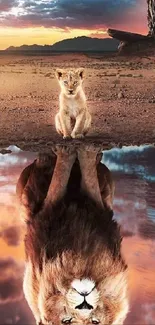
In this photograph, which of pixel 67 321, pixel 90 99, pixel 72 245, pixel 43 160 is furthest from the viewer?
pixel 90 99

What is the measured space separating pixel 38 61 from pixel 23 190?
577cm

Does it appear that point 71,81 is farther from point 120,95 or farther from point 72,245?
point 120,95

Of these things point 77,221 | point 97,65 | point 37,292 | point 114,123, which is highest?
point 97,65

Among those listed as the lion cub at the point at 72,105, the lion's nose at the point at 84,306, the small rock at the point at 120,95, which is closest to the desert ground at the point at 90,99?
the small rock at the point at 120,95

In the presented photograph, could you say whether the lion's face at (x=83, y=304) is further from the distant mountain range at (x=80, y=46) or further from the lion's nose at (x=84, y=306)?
the distant mountain range at (x=80, y=46)

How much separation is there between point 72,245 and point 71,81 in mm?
2410

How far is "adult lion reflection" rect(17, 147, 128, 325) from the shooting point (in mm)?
2457

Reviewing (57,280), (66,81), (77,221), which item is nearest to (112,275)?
(57,280)

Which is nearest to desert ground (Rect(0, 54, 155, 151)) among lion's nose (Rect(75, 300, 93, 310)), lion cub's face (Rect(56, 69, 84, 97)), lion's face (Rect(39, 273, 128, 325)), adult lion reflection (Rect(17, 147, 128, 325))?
lion cub's face (Rect(56, 69, 84, 97))

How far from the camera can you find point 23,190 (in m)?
3.81

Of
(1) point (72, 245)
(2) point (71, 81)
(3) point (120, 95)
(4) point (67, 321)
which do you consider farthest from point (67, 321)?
(3) point (120, 95)

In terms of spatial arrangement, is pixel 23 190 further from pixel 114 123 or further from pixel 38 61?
pixel 38 61

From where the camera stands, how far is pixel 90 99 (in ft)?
27.1

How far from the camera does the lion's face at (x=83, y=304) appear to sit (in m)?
2.39
